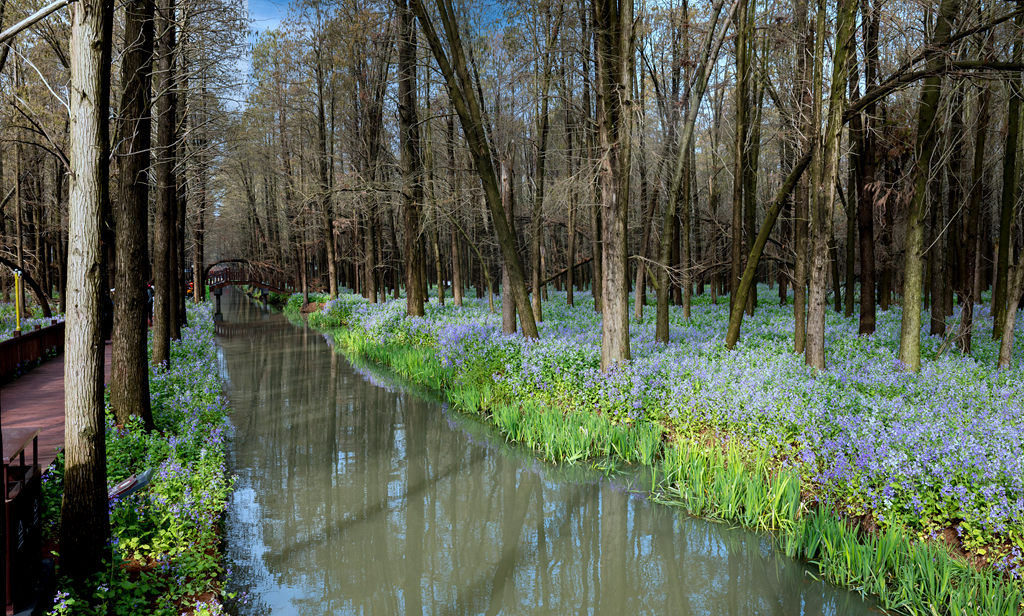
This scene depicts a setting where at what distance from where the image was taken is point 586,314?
18531mm

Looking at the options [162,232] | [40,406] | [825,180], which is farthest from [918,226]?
[40,406]

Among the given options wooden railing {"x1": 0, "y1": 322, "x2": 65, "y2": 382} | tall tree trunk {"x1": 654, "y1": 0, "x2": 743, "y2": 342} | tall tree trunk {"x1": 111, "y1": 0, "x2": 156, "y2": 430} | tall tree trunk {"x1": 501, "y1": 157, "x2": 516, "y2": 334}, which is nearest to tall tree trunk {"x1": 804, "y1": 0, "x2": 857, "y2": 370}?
tall tree trunk {"x1": 654, "y1": 0, "x2": 743, "y2": 342}

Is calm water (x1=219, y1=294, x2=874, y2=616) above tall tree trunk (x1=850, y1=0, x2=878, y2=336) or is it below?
below

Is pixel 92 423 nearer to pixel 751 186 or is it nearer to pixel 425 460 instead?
pixel 425 460

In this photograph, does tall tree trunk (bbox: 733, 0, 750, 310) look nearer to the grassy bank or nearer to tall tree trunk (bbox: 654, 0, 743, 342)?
tall tree trunk (bbox: 654, 0, 743, 342)

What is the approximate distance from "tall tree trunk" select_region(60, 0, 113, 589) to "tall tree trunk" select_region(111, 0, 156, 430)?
342 centimetres

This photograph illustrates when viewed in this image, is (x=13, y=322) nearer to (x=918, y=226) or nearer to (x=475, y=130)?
(x=475, y=130)

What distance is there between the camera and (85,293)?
4016 millimetres

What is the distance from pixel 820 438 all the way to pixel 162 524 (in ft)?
20.9

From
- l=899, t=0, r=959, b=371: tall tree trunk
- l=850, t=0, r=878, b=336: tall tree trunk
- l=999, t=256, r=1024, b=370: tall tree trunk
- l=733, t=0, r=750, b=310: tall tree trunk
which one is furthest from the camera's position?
l=850, t=0, r=878, b=336: tall tree trunk

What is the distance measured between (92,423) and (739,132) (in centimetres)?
1209

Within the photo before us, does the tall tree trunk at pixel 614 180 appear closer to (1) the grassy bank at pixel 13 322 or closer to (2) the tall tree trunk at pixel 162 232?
(2) the tall tree trunk at pixel 162 232

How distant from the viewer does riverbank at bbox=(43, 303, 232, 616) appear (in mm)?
3971

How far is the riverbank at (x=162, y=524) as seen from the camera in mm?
3971
